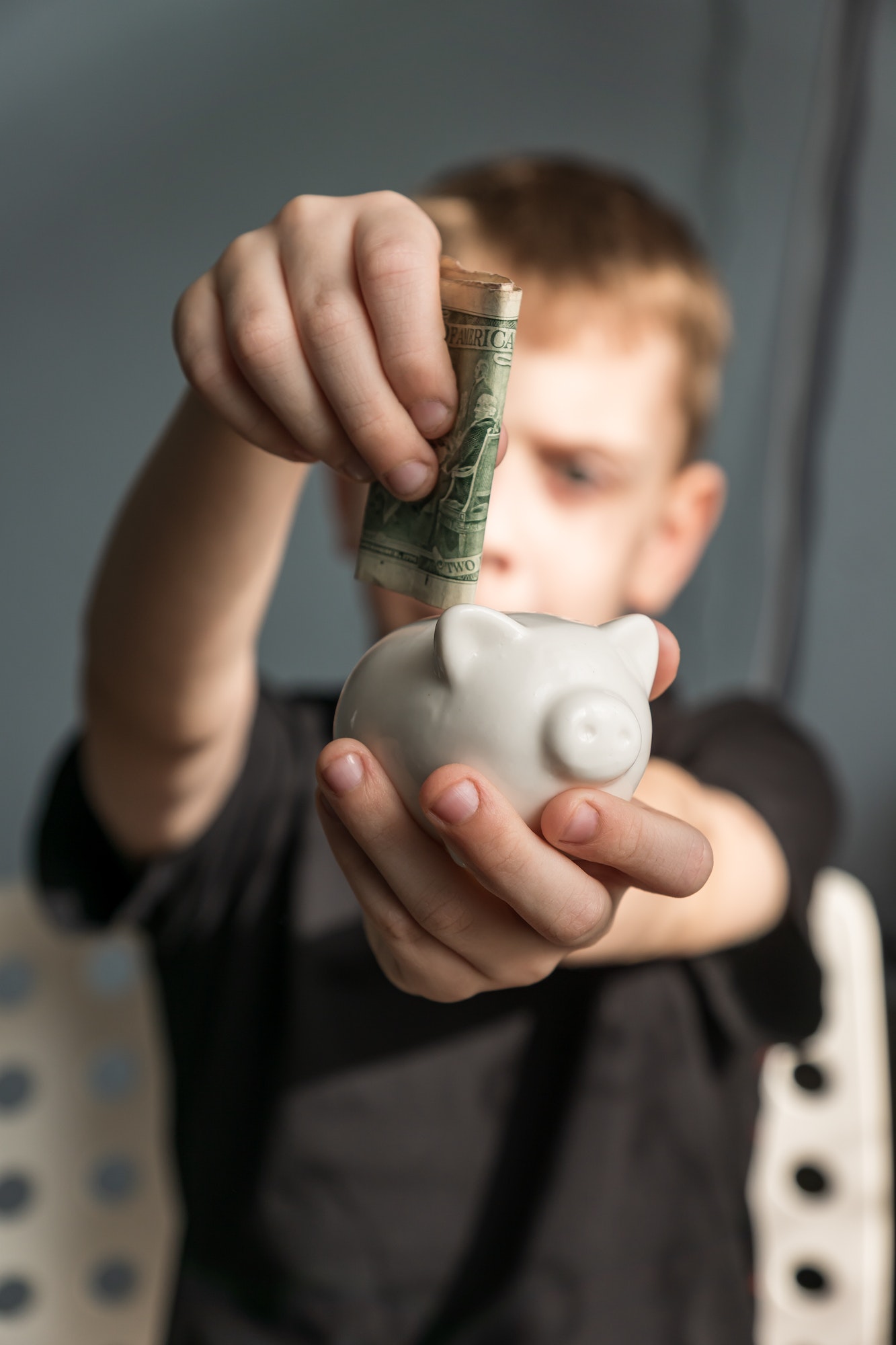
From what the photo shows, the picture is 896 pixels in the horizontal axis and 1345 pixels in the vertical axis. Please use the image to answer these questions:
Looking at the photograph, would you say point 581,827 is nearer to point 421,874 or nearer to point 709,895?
point 421,874

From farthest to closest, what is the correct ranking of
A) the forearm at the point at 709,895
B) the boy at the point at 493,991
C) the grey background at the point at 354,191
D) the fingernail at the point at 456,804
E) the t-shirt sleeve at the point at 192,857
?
the grey background at the point at 354,191 → the t-shirt sleeve at the point at 192,857 → the boy at the point at 493,991 → the forearm at the point at 709,895 → the fingernail at the point at 456,804

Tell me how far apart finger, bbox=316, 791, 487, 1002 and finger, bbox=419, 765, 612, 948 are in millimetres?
22

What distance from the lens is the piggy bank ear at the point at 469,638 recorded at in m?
0.22

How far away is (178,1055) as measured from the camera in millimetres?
642

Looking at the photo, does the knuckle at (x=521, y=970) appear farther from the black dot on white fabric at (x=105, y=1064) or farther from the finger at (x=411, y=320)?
the black dot on white fabric at (x=105, y=1064)

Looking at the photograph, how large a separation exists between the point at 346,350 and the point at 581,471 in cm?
30

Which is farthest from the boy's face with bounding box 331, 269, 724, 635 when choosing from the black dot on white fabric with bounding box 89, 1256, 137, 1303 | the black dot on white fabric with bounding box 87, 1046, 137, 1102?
the black dot on white fabric with bounding box 89, 1256, 137, 1303

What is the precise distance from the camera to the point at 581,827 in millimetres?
199

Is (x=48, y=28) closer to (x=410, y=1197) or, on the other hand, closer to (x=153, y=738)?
(x=153, y=738)

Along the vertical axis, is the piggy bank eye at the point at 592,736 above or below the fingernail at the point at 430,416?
below

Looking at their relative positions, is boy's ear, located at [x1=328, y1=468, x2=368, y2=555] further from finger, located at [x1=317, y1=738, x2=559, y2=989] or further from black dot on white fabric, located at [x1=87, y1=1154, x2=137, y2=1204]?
black dot on white fabric, located at [x1=87, y1=1154, x2=137, y2=1204]

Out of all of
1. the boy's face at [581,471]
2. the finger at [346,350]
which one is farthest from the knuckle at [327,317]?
the boy's face at [581,471]

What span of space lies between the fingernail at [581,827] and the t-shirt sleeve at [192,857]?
432mm

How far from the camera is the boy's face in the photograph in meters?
0.50
